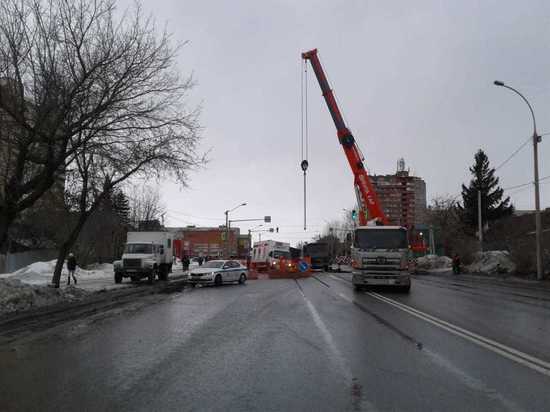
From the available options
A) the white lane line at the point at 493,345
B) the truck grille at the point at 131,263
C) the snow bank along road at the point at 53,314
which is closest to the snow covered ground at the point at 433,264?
the truck grille at the point at 131,263

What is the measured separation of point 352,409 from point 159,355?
4.11 meters

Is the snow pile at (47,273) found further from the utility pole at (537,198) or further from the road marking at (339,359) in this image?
the utility pole at (537,198)

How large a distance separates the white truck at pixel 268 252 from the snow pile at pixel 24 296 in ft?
89.4

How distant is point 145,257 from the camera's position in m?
31.0

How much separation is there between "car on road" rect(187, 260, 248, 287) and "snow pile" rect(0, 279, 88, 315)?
903 cm

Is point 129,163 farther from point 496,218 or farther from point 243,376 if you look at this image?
point 496,218

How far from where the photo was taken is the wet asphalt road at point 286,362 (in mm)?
5992

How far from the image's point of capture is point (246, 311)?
15258 millimetres

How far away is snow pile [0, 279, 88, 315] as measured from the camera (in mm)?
16031

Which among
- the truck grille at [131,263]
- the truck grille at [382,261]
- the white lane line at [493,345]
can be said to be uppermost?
the truck grille at [382,261]

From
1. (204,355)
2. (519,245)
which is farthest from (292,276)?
(204,355)

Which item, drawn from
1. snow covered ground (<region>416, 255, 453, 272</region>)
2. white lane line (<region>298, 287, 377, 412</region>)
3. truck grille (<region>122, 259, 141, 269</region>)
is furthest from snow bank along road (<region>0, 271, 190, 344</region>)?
snow covered ground (<region>416, 255, 453, 272</region>)

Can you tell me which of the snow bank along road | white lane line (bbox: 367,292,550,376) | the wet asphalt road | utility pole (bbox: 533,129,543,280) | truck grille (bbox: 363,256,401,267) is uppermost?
utility pole (bbox: 533,129,543,280)

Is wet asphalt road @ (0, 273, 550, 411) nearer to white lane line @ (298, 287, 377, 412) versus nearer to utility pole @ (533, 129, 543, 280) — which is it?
white lane line @ (298, 287, 377, 412)
